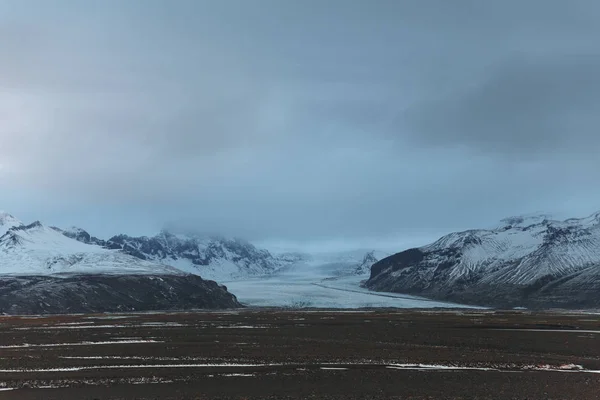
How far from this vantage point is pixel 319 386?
3756 centimetres

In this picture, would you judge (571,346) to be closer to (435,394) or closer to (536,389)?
(536,389)

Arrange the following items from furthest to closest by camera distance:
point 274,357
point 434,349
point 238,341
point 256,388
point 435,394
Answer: point 238,341 < point 434,349 < point 274,357 < point 256,388 < point 435,394

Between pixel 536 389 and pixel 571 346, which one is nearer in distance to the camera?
pixel 536 389

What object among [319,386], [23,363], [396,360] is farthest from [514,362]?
[23,363]

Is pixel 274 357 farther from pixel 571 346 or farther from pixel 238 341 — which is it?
pixel 571 346

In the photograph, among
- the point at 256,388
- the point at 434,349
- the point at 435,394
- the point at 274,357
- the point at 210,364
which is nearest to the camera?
the point at 435,394

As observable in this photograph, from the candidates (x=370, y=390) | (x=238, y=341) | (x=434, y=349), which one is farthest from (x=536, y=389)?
(x=238, y=341)

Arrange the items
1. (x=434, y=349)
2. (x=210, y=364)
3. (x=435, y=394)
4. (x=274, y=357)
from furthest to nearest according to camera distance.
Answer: (x=434, y=349), (x=274, y=357), (x=210, y=364), (x=435, y=394)

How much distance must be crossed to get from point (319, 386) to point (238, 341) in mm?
30993

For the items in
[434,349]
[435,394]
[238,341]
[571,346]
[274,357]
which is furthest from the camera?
[238,341]

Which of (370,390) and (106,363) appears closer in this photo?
(370,390)

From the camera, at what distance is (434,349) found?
5847 cm

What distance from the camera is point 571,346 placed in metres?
62.8

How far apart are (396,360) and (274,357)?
11025 millimetres
